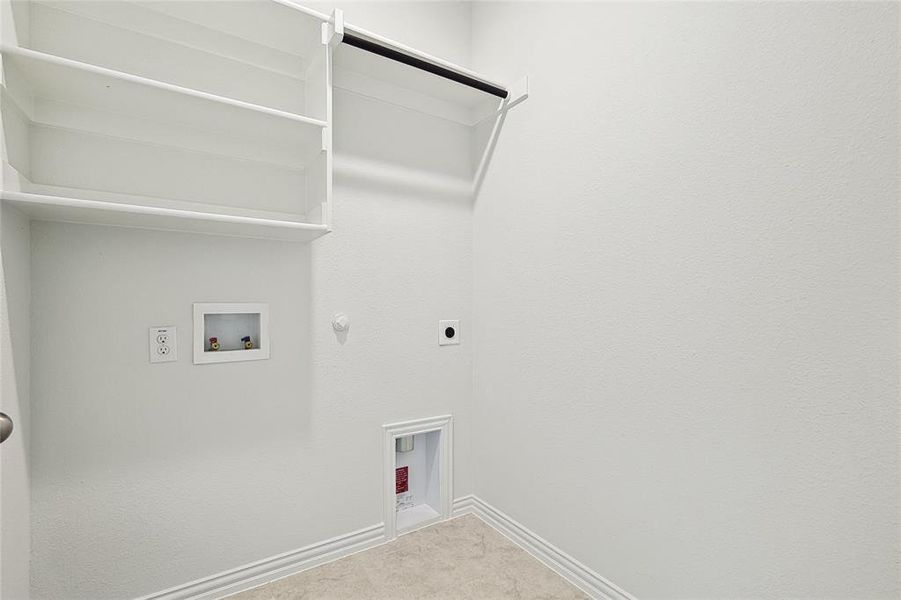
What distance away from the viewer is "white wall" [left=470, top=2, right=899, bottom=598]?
3.19ft

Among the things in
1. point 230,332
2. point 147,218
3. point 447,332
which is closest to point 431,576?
point 447,332

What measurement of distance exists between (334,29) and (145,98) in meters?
0.64

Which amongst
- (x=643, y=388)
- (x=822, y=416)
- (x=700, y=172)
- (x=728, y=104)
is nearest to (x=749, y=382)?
(x=822, y=416)

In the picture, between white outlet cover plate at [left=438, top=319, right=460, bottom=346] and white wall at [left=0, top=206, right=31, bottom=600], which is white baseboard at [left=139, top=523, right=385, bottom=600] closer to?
white wall at [left=0, top=206, right=31, bottom=600]

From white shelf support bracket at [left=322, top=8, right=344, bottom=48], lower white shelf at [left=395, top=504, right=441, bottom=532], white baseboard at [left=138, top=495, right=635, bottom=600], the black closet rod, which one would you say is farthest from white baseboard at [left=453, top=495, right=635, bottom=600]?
white shelf support bracket at [left=322, top=8, right=344, bottom=48]

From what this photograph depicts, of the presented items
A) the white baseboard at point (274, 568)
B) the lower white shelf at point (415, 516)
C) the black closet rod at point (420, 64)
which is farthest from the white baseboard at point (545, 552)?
the black closet rod at point (420, 64)

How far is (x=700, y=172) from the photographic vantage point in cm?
126

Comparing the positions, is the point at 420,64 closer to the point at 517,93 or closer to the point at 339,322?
the point at 517,93

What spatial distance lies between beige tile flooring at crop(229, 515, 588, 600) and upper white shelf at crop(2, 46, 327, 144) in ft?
5.48

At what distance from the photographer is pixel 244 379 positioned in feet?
5.33

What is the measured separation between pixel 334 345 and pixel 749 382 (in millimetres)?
1458

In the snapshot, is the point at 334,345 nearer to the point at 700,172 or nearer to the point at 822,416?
the point at 700,172

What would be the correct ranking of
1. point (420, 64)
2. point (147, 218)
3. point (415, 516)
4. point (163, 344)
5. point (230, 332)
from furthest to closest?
point (415, 516)
point (420, 64)
point (230, 332)
point (163, 344)
point (147, 218)

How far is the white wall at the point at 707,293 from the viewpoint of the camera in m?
0.97
